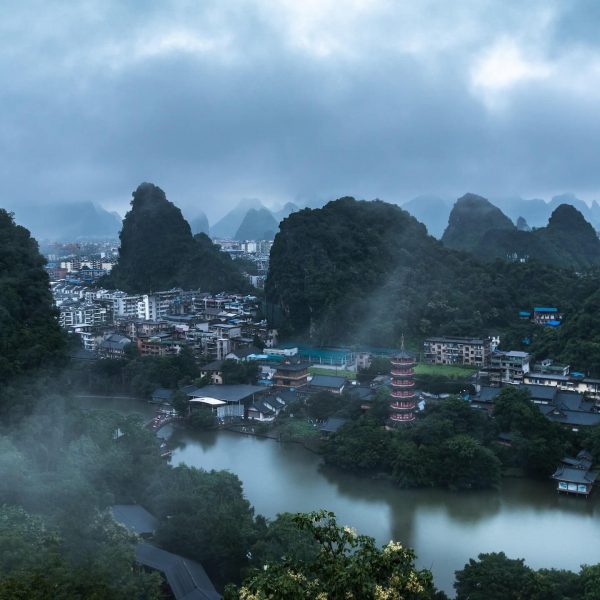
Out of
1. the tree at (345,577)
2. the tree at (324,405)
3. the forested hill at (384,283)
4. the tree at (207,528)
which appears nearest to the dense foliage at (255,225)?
the forested hill at (384,283)

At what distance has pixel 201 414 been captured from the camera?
1197 centimetres

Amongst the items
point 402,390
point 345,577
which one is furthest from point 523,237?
point 345,577

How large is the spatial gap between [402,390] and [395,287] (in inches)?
320

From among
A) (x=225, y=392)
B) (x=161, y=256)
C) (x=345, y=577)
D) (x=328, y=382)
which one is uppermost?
(x=161, y=256)

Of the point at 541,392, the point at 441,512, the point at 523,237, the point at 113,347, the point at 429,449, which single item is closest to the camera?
the point at 441,512

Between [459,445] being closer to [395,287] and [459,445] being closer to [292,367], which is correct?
[292,367]

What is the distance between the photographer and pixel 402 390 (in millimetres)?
10766

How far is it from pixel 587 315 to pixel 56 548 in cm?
1271

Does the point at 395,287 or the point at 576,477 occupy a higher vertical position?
the point at 395,287

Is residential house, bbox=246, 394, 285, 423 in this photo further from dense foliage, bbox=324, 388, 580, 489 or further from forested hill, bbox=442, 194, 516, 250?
forested hill, bbox=442, 194, 516, 250

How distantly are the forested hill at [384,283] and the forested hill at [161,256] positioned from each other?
669 centimetres

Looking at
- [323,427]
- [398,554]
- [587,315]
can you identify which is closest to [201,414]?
[323,427]

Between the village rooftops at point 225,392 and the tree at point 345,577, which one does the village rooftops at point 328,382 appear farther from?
the tree at point 345,577

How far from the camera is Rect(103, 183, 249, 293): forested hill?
91.0 feet
